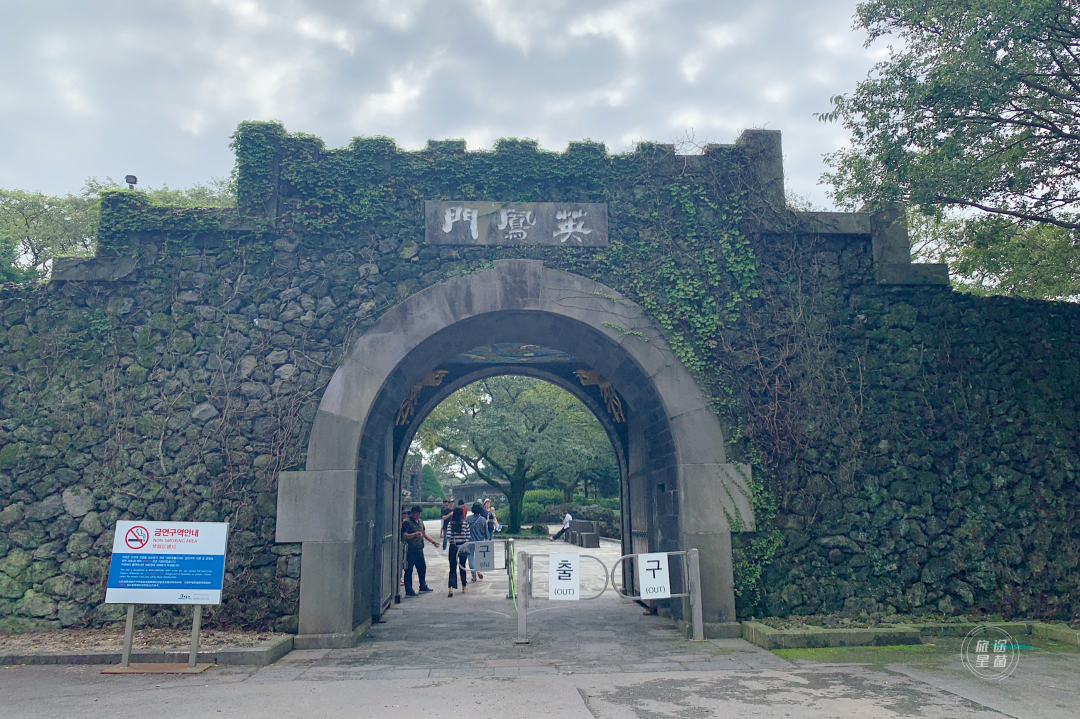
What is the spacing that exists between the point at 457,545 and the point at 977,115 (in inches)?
366

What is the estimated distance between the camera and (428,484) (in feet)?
148

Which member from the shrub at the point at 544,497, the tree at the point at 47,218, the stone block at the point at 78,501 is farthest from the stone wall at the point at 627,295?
the shrub at the point at 544,497

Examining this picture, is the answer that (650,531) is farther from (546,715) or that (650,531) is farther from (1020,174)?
(1020,174)

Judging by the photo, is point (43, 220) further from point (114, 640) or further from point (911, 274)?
point (911, 274)

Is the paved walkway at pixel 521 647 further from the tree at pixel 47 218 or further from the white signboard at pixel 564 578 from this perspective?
the tree at pixel 47 218

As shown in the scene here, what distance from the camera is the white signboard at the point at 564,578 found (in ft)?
22.7

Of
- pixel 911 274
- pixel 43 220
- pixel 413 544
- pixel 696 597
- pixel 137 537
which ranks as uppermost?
pixel 43 220

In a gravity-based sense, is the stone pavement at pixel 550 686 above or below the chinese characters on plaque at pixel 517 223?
below

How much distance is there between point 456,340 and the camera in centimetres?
828

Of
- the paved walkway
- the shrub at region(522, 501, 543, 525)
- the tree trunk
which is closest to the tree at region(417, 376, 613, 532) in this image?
the tree trunk

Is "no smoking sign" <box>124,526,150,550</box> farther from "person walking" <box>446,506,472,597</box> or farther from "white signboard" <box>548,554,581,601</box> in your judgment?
"person walking" <box>446,506,472,597</box>

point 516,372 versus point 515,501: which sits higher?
point 516,372

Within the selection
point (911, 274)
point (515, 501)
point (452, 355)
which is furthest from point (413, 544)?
point (515, 501)

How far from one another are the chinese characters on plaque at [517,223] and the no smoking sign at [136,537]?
4022 millimetres
